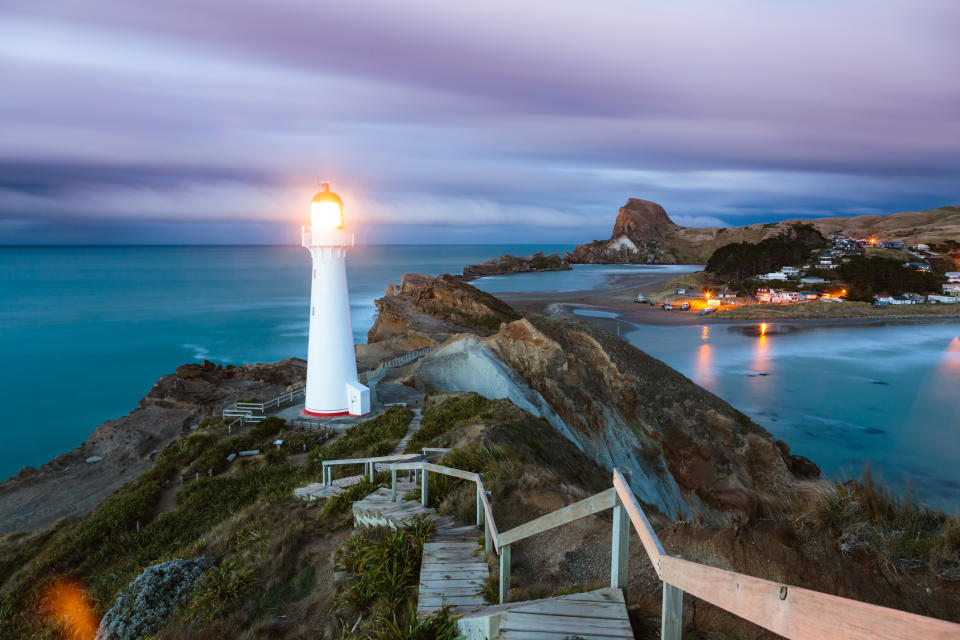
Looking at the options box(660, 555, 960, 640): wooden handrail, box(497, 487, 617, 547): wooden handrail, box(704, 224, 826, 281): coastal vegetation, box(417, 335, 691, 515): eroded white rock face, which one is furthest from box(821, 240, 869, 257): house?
box(660, 555, 960, 640): wooden handrail

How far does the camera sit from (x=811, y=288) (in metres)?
85.3

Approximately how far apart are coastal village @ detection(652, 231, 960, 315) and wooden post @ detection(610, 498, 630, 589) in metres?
77.6

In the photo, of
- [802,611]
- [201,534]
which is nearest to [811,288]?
[201,534]

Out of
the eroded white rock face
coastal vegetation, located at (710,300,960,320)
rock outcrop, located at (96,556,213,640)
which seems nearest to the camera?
rock outcrop, located at (96,556,213,640)

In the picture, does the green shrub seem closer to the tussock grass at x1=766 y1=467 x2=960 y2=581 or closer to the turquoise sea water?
the tussock grass at x1=766 y1=467 x2=960 y2=581

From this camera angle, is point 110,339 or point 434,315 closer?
point 434,315

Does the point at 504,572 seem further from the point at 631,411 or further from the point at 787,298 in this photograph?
the point at 787,298

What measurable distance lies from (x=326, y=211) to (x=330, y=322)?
396 cm

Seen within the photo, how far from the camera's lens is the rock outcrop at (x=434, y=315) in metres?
40.2

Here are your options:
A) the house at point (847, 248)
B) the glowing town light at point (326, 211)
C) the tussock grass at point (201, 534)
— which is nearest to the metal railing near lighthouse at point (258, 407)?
the tussock grass at point (201, 534)

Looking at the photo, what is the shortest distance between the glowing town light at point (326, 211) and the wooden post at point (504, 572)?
637 inches

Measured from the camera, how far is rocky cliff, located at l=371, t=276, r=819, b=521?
61.7 ft

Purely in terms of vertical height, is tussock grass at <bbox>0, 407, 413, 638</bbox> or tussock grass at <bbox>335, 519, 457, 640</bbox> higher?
tussock grass at <bbox>335, 519, 457, 640</bbox>

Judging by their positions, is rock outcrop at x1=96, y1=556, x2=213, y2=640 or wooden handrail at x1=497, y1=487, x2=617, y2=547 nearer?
wooden handrail at x1=497, y1=487, x2=617, y2=547
